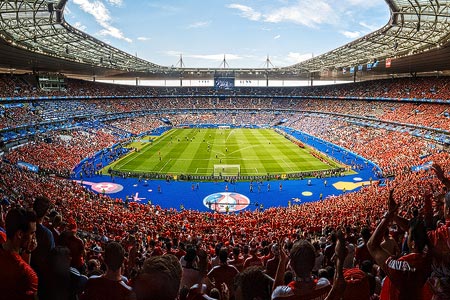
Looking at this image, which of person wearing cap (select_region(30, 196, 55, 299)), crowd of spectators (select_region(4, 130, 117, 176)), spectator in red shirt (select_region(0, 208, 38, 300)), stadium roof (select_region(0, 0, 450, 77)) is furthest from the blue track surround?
spectator in red shirt (select_region(0, 208, 38, 300))

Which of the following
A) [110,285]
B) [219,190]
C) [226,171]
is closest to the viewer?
[110,285]

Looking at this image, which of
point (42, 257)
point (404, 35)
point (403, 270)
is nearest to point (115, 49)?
point (404, 35)

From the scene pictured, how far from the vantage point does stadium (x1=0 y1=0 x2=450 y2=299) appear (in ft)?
13.4

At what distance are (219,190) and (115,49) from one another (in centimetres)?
2935

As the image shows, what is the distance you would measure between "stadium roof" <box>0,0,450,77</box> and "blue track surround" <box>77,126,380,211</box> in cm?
1672

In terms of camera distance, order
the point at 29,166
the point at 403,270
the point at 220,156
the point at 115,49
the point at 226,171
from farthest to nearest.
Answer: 1. the point at 220,156
2. the point at 115,49
3. the point at 226,171
4. the point at 29,166
5. the point at 403,270

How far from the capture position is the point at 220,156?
51188 millimetres

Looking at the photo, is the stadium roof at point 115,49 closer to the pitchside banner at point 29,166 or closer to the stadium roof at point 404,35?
the stadium roof at point 404,35

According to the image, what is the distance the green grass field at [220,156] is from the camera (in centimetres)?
4391

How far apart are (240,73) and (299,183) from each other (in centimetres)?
6624

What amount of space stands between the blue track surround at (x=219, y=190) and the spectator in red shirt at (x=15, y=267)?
2803 centimetres

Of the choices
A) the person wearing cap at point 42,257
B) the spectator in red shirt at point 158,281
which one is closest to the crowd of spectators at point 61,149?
the person wearing cap at point 42,257

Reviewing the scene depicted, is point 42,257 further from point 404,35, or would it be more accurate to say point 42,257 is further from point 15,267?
point 404,35

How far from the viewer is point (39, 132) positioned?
49.8m
